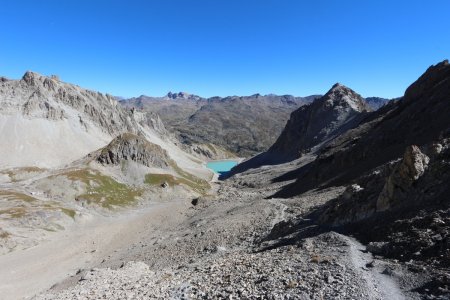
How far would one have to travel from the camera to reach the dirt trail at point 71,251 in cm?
5281

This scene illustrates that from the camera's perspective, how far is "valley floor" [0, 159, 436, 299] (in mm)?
23203

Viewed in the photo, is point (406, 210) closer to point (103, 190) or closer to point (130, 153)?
point (103, 190)

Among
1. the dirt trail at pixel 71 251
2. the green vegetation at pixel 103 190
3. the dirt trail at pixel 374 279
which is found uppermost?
the dirt trail at pixel 374 279

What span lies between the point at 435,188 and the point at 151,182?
365 ft

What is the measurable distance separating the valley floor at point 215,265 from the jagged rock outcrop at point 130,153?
61.3 m

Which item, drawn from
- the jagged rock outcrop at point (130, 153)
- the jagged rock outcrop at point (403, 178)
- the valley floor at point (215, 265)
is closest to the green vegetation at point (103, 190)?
the jagged rock outcrop at point (130, 153)

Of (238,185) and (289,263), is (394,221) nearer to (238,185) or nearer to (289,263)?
(289,263)

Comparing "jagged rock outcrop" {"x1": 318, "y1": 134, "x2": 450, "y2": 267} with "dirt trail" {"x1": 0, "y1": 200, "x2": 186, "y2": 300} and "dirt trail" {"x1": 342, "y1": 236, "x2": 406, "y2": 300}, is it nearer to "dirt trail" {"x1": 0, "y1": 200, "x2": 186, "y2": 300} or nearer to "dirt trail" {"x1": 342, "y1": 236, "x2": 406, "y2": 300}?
"dirt trail" {"x1": 342, "y1": 236, "x2": 406, "y2": 300}

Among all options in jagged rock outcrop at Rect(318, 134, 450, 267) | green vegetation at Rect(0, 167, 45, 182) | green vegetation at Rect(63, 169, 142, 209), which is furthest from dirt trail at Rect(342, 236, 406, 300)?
green vegetation at Rect(0, 167, 45, 182)

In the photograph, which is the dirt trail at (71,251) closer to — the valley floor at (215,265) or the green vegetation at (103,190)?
the valley floor at (215,265)

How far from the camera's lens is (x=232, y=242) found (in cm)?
4878

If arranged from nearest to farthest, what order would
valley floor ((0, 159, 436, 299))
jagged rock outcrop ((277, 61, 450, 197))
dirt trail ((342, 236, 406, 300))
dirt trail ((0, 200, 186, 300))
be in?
dirt trail ((342, 236, 406, 300)) → valley floor ((0, 159, 436, 299)) → dirt trail ((0, 200, 186, 300)) → jagged rock outcrop ((277, 61, 450, 197))

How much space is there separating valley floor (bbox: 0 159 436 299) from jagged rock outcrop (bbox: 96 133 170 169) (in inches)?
2413

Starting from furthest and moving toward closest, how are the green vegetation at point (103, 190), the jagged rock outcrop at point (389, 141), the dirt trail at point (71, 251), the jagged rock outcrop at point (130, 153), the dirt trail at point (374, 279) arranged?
the jagged rock outcrop at point (130, 153)
the green vegetation at point (103, 190)
the jagged rock outcrop at point (389, 141)
the dirt trail at point (71, 251)
the dirt trail at point (374, 279)
